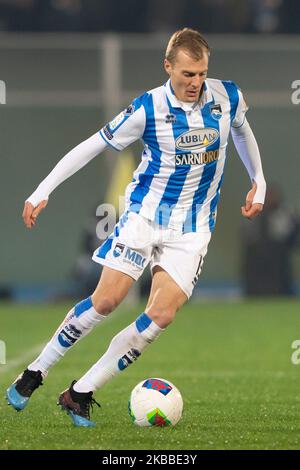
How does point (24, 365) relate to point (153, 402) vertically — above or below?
below

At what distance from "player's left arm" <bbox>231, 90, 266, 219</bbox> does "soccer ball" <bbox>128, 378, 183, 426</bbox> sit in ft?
3.64

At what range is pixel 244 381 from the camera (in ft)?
29.9

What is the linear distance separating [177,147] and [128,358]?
1.18m

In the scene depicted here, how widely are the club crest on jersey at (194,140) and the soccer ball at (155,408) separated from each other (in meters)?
1.33

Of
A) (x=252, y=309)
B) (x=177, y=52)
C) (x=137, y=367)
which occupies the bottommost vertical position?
(x=252, y=309)

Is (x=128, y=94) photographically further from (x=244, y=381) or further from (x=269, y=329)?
(x=244, y=381)

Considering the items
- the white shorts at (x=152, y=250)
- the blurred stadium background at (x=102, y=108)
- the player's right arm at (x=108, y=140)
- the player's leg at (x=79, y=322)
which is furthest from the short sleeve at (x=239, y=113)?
the blurred stadium background at (x=102, y=108)

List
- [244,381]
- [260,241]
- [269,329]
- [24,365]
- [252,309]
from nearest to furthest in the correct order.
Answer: [244,381]
[24,365]
[269,329]
[252,309]
[260,241]

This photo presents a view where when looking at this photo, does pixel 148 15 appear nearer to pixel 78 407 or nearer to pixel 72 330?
pixel 72 330

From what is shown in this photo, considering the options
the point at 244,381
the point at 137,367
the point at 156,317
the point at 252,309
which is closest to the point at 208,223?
the point at 156,317

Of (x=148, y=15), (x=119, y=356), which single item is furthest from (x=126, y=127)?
(x=148, y=15)

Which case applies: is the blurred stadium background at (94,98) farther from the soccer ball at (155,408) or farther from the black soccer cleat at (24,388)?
the soccer ball at (155,408)

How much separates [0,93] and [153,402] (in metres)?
10.9

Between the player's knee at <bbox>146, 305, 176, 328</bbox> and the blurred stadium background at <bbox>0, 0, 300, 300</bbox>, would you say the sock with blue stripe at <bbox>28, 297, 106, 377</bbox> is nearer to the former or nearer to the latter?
the player's knee at <bbox>146, 305, 176, 328</bbox>
